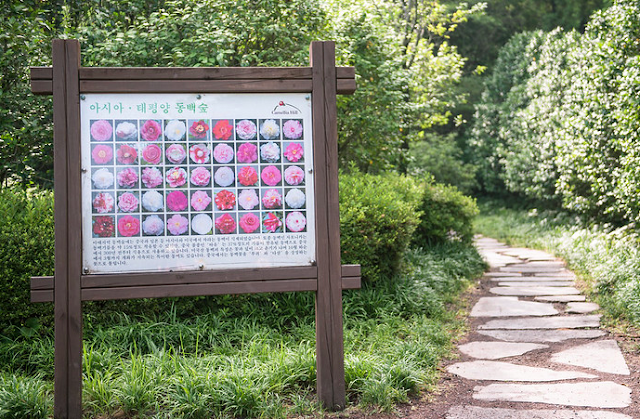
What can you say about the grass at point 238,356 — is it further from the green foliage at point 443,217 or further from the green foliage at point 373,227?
the green foliage at point 443,217

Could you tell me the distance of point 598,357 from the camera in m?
4.44

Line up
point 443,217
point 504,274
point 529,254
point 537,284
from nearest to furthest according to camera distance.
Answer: point 537,284, point 504,274, point 443,217, point 529,254

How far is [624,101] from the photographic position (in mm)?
6941

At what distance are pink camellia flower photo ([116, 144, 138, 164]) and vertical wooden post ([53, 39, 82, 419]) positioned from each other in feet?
0.69

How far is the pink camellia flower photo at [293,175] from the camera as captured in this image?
336 cm

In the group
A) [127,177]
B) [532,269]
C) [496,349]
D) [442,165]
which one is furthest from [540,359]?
[442,165]

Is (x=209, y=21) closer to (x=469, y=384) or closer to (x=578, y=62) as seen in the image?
(x=469, y=384)

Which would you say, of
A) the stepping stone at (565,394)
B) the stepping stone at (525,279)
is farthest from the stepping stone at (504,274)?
the stepping stone at (565,394)

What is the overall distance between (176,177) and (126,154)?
11.3 inches

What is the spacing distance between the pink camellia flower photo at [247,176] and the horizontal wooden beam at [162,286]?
489 mm

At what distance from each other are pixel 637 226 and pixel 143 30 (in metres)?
6.22

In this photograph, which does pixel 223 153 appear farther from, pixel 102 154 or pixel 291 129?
pixel 102 154

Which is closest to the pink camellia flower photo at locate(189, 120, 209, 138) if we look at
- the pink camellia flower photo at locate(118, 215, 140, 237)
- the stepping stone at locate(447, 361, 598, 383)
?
the pink camellia flower photo at locate(118, 215, 140, 237)

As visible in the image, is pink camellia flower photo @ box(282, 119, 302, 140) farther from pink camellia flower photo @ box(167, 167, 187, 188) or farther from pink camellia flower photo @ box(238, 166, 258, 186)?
pink camellia flower photo @ box(167, 167, 187, 188)
